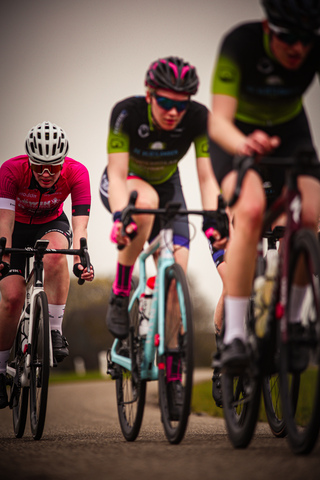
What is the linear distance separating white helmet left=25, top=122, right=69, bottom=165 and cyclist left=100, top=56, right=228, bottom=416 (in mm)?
1168

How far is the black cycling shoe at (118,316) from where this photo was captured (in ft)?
18.2

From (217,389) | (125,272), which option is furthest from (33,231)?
(217,389)

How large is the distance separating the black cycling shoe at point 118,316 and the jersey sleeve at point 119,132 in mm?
1125

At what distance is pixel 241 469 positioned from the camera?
11.2 feet

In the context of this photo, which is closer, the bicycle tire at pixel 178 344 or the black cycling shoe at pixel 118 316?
the bicycle tire at pixel 178 344

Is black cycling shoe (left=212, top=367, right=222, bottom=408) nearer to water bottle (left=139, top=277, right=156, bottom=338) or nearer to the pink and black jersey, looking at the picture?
water bottle (left=139, top=277, right=156, bottom=338)

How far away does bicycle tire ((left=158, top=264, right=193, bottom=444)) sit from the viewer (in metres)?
4.50

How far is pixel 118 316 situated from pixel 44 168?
75.1 inches

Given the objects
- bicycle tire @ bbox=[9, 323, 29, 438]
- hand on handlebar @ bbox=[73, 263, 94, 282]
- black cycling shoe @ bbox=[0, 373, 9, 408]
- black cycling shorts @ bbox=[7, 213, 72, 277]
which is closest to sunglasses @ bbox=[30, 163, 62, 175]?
black cycling shorts @ bbox=[7, 213, 72, 277]

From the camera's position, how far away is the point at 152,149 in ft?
18.5

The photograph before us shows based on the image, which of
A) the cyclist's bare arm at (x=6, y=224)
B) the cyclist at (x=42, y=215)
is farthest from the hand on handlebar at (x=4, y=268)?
the cyclist's bare arm at (x=6, y=224)

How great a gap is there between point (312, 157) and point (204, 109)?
2.06 metres

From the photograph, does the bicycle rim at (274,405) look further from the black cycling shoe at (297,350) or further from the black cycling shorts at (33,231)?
the black cycling shorts at (33,231)

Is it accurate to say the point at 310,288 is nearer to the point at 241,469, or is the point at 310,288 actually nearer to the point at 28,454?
the point at 241,469
